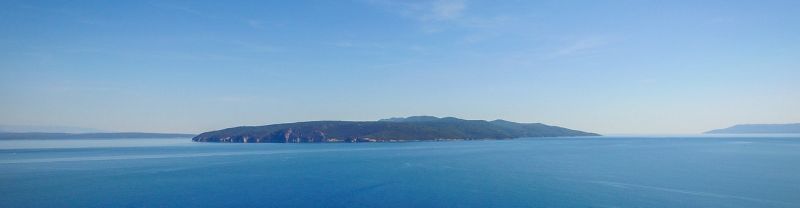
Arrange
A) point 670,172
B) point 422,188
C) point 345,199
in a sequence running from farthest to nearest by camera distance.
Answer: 1. point 670,172
2. point 422,188
3. point 345,199

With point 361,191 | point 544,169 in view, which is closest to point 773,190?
point 544,169

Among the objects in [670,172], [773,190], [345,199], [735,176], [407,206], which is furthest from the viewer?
[670,172]

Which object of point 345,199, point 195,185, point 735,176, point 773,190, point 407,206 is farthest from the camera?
point 735,176

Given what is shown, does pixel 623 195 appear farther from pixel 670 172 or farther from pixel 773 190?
pixel 670 172

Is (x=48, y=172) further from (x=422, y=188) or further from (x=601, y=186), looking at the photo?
(x=601, y=186)

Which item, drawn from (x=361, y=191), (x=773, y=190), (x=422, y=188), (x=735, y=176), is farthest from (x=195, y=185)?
(x=735, y=176)

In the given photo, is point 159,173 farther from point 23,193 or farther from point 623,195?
point 623,195

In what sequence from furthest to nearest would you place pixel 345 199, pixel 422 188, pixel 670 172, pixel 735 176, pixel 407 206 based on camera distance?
1. pixel 670 172
2. pixel 735 176
3. pixel 422 188
4. pixel 345 199
5. pixel 407 206

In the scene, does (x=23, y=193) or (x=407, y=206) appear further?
(x=23, y=193)

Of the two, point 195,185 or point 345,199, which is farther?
point 195,185
